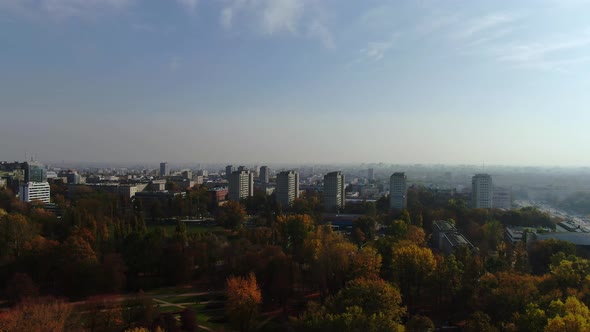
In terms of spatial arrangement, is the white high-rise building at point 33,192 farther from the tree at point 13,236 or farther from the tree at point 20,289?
the tree at point 20,289

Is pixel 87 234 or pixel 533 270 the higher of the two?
pixel 87 234

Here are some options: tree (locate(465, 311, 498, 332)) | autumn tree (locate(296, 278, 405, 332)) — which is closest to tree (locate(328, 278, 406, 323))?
autumn tree (locate(296, 278, 405, 332))

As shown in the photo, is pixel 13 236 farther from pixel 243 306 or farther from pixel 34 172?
pixel 34 172

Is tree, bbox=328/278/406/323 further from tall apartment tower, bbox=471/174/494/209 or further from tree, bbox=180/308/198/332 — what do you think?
tall apartment tower, bbox=471/174/494/209

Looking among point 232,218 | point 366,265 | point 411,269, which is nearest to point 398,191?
point 232,218

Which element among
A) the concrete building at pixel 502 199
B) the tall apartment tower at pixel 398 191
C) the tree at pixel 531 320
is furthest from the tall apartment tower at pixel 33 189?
the concrete building at pixel 502 199

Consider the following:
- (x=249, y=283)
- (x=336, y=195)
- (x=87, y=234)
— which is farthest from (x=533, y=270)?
(x=336, y=195)

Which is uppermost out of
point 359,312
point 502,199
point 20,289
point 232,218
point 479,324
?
point 359,312

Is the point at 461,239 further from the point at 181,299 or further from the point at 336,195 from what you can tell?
the point at 336,195
